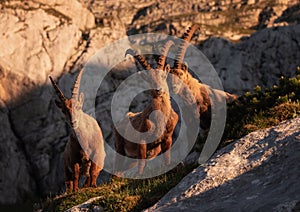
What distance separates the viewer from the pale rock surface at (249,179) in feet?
31.1

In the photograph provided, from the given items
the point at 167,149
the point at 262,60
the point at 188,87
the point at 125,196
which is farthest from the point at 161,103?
the point at 262,60

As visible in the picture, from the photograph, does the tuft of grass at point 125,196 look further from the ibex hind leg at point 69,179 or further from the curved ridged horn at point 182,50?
the curved ridged horn at point 182,50

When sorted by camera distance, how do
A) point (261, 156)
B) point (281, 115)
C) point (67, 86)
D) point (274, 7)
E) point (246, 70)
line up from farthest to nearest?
point (274, 7)
point (246, 70)
point (67, 86)
point (281, 115)
point (261, 156)

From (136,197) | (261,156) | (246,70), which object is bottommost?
(246,70)

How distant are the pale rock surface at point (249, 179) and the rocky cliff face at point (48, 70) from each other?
A: 175 feet

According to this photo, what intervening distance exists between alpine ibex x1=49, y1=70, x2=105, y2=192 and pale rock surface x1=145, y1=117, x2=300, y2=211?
7318 millimetres

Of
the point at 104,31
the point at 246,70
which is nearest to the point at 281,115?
the point at 246,70

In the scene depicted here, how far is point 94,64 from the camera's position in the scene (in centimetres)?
7675

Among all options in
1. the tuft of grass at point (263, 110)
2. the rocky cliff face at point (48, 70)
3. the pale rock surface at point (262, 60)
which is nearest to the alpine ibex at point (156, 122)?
the tuft of grass at point (263, 110)

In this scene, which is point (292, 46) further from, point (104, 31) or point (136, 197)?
point (136, 197)

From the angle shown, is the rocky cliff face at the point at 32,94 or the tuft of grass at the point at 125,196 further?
the rocky cliff face at the point at 32,94

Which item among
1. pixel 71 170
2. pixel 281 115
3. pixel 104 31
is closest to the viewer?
pixel 281 115

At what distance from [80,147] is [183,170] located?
569 centimetres

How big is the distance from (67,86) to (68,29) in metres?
14.2
